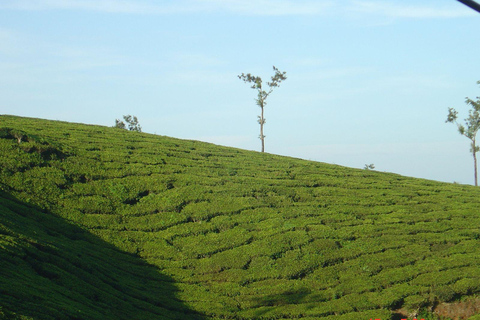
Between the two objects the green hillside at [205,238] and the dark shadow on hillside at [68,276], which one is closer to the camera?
the dark shadow on hillside at [68,276]

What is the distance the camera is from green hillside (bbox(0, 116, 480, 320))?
14.6 meters

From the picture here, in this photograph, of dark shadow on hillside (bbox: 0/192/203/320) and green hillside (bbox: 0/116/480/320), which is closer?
dark shadow on hillside (bbox: 0/192/203/320)

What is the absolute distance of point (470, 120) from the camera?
5088 centimetres

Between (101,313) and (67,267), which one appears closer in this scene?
(101,313)

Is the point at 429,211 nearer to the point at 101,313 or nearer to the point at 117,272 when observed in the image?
the point at 117,272

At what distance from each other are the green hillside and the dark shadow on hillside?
6 cm

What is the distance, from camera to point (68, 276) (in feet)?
44.7

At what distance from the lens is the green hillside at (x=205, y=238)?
48.1ft

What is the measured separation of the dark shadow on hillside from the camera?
33.1 feet

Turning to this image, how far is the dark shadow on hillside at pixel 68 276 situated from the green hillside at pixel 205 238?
0.21 feet

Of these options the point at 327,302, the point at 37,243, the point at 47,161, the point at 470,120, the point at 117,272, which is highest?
the point at 470,120

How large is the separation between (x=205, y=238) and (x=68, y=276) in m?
9.33

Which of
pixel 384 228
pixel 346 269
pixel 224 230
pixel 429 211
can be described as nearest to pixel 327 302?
pixel 346 269

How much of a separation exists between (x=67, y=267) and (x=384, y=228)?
57.5 feet
